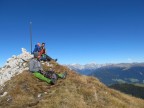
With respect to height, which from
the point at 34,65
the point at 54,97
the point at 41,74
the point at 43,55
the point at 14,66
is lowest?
the point at 54,97

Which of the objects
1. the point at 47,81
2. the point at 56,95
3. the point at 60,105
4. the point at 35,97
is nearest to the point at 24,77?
the point at 47,81

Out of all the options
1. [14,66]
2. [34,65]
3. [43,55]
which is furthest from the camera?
[43,55]

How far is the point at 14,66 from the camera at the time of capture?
3556cm

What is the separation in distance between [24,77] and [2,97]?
413cm

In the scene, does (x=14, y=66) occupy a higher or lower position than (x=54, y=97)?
higher

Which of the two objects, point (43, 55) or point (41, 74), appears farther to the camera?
point (43, 55)

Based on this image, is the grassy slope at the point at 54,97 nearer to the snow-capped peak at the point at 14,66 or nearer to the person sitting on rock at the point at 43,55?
the snow-capped peak at the point at 14,66

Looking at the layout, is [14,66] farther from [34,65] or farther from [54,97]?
[54,97]

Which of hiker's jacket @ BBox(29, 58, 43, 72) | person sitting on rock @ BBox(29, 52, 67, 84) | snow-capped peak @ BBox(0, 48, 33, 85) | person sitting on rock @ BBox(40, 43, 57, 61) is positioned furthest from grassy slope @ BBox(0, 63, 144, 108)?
person sitting on rock @ BBox(40, 43, 57, 61)

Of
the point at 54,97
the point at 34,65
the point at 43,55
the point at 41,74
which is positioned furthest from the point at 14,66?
the point at 54,97

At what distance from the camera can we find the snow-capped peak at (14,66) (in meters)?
31.7

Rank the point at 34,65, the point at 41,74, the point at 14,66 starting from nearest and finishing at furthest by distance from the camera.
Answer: the point at 41,74
the point at 34,65
the point at 14,66

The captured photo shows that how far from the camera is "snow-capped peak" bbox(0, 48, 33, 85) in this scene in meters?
31.7

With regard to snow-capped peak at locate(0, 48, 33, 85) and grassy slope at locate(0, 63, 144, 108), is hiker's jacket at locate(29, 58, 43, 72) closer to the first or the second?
grassy slope at locate(0, 63, 144, 108)
